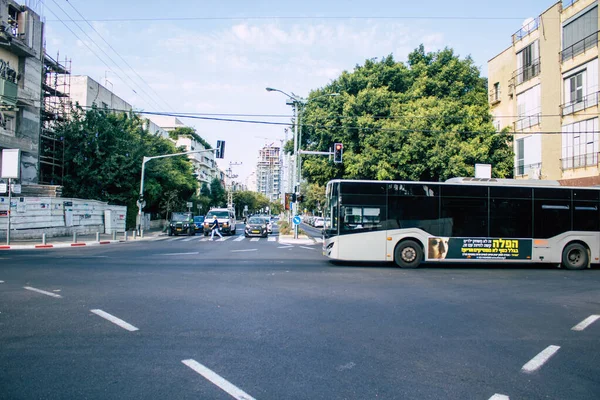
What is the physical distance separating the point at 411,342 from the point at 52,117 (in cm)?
3582

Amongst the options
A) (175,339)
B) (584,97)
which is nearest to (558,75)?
(584,97)

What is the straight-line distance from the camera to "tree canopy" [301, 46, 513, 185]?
26141mm

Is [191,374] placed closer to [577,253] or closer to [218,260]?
[218,260]

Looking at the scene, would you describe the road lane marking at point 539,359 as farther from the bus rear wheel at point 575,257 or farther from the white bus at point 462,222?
the bus rear wheel at point 575,257

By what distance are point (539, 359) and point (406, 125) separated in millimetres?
22808

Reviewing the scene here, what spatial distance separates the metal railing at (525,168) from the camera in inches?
1034

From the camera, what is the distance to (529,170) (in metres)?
26.9

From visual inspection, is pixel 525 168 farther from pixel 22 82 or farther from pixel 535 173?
pixel 22 82

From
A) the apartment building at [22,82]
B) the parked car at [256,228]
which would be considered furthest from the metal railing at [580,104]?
the apartment building at [22,82]

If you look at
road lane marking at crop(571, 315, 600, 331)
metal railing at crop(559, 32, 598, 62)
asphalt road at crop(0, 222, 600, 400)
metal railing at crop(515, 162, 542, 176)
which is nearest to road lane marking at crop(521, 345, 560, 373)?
asphalt road at crop(0, 222, 600, 400)

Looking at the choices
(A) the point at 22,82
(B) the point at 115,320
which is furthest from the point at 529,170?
(A) the point at 22,82

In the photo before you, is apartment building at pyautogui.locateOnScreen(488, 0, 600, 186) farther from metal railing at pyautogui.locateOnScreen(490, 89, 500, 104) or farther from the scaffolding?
the scaffolding

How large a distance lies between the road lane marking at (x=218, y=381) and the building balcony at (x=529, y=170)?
2672cm

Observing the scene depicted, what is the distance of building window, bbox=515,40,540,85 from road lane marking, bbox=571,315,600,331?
76.9ft
